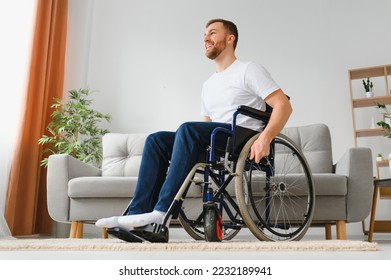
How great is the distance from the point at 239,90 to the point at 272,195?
1.52 ft

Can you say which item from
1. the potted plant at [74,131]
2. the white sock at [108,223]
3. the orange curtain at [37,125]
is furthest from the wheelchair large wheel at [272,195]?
the orange curtain at [37,125]

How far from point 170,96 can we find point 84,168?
1545 mm

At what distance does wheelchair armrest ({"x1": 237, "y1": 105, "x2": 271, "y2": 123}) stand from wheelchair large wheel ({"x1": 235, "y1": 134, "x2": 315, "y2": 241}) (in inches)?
3.8

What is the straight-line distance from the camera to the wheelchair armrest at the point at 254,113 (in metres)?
1.62

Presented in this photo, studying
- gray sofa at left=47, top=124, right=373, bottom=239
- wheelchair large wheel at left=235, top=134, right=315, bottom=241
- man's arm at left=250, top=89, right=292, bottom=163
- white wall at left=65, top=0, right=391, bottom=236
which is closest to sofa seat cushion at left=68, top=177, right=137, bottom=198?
gray sofa at left=47, top=124, right=373, bottom=239

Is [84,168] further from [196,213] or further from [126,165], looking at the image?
[196,213]

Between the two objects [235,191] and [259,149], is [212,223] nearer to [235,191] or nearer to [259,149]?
[235,191]

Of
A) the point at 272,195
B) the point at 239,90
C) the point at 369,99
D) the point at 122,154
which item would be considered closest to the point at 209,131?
the point at 239,90

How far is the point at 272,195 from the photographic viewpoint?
5.81 feet

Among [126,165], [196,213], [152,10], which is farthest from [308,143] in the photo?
[152,10]

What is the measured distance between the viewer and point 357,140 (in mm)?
3717

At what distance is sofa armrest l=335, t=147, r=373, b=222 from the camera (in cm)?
221

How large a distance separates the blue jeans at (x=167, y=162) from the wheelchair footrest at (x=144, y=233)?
68 millimetres

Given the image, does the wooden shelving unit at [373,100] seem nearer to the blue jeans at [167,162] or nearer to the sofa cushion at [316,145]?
the sofa cushion at [316,145]
